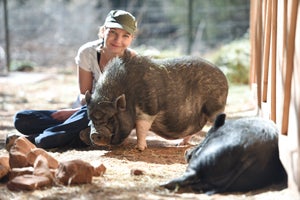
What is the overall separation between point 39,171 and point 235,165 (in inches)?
51.9

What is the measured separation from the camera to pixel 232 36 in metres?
15.6

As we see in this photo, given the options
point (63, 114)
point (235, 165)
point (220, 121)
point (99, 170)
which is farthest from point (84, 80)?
point (235, 165)

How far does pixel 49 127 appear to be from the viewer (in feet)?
19.0

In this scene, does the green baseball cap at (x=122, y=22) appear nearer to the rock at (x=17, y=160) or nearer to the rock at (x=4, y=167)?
the rock at (x=17, y=160)

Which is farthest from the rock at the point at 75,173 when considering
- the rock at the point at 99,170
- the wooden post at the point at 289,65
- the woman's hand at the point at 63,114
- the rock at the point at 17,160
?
the woman's hand at the point at 63,114

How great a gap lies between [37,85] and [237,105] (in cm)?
434

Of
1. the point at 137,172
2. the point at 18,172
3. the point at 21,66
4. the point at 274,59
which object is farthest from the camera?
the point at 21,66

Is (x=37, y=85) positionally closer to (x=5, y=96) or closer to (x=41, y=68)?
(x=5, y=96)

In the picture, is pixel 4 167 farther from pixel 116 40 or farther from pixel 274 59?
pixel 274 59

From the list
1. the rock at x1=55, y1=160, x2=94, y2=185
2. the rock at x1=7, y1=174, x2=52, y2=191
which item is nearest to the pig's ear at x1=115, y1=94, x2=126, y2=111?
the rock at x1=55, y1=160, x2=94, y2=185

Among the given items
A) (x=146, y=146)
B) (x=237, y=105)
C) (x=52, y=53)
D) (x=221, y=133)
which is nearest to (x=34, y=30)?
(x=52, y=53)

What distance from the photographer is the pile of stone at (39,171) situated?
3.86 meters

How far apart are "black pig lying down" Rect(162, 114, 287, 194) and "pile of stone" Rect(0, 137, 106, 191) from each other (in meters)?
0.58

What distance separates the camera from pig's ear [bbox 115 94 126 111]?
16.2ft
